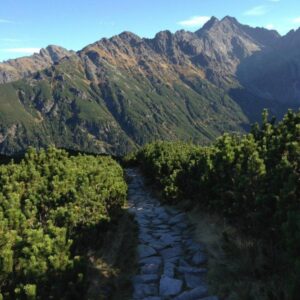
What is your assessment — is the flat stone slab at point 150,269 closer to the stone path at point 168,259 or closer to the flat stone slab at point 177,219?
the stone path at point 168,259

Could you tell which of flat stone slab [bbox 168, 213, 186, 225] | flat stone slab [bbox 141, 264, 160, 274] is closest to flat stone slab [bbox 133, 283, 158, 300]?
flat stone slab [bbox 141, 264, 160, 274]

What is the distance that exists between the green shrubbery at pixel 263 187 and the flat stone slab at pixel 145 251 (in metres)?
2.50

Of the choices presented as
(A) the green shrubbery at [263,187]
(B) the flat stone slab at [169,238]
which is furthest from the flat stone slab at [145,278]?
(A) the green shrubbery at [263,187]

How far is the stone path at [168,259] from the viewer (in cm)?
1005

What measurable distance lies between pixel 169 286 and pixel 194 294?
83 cm

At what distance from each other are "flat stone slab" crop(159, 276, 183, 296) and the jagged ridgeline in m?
1.96

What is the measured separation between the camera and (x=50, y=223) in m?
10.2

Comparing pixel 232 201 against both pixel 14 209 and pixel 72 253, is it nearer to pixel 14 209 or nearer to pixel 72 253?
pixel 72 253

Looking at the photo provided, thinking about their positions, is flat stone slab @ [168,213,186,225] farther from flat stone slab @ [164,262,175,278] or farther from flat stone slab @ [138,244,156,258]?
flat stone slab @ [164,262,175,278]

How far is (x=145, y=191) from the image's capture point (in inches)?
956

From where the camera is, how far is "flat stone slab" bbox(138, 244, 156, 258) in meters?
12.6

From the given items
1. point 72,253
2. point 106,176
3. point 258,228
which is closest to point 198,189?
point 106,176

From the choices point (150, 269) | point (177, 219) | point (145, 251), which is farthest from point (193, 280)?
point (177, 219)

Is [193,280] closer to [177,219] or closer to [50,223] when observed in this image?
[50,223]
